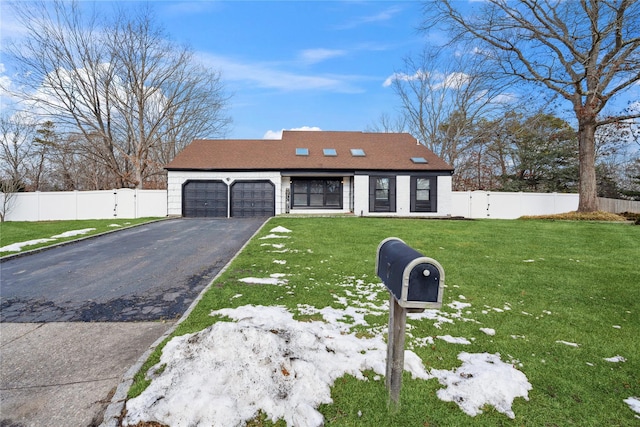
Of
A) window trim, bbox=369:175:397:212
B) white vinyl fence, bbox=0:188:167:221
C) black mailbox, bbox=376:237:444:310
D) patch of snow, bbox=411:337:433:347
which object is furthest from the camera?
window trim, bbox=369:175:397:212

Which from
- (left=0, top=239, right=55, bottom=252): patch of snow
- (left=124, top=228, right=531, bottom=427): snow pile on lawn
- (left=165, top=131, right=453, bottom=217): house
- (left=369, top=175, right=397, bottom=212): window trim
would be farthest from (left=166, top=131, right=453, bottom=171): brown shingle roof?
(left=124, top=228, right=531, bottom=427): snow pile on lawn

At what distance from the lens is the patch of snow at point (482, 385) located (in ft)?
7.41

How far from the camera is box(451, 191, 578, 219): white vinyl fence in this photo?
785 inches

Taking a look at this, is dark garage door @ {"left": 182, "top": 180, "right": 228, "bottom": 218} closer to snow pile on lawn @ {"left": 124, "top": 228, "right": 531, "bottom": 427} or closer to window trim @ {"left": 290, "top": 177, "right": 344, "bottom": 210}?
window trim @ {"left": 290, "top": 177, "right": 344, "bottom": 210}

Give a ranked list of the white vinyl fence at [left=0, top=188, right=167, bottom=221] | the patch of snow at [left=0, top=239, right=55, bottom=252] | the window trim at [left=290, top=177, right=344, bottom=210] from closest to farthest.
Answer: the patch of snow at [left=0, top=239, right=55, bottom=252] < the white vinyl fence at [left=0, top=188, right=167, bottom=221] < the window trim at [left=290, top=177, right=344, bottom=210]

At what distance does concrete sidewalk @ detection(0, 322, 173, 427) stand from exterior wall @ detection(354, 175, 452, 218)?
15.8 metres

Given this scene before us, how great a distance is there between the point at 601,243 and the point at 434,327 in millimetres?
9015

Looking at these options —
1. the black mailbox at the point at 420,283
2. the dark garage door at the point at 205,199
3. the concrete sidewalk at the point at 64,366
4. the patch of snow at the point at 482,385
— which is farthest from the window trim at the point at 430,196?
the black mailbox at the point at 420,283

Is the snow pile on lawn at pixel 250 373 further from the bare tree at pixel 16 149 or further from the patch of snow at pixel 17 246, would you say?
the bare tree at pixel 16 149

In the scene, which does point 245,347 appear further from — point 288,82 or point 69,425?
point 288,82

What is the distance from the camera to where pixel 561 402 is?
2275 mm

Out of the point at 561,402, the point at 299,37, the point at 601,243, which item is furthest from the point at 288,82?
the point at 561,402

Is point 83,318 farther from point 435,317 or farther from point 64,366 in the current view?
point 435,317

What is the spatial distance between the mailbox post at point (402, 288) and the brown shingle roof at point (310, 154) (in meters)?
16.9
